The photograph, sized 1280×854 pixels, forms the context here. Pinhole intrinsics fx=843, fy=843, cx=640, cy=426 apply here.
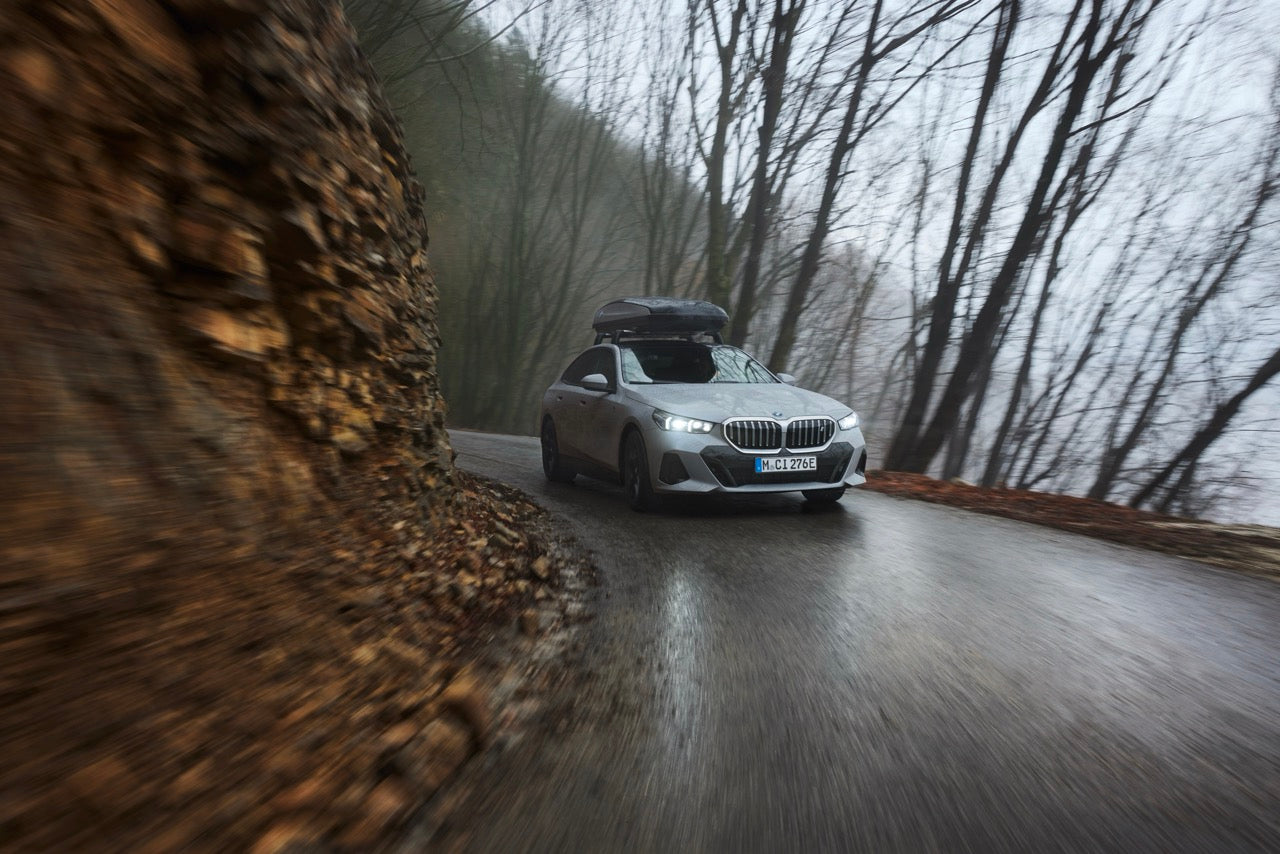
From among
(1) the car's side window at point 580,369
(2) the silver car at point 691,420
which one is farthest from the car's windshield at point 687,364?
(1) the car's side window at point 580,369

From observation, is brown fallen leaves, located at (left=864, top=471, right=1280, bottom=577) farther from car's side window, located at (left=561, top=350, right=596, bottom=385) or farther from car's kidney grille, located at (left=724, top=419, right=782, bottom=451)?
car's side window, located at (left=561, top=350, right=596, bottom=385)

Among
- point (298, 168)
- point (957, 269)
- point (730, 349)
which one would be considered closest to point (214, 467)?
point (298, 168)

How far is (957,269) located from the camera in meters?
14.9

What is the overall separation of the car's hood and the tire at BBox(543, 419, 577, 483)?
6.76 feet

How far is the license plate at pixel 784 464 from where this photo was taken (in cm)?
723

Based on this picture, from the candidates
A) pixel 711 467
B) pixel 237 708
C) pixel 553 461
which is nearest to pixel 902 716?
pixel 237 708

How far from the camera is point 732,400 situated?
7668 millimetres

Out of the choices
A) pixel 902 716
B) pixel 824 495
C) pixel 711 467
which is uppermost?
pixel 711 467

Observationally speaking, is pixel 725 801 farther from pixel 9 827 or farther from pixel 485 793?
pixel 9 827

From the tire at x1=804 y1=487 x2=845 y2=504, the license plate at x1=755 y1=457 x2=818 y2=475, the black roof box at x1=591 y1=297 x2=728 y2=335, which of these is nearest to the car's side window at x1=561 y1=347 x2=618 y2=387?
the black roof box at x1=591 y1=297 x2=728 y2=335

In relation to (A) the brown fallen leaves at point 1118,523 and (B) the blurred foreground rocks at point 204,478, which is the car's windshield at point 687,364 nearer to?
(A) the brown fallen leaves at point 1118,523

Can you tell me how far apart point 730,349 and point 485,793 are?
7388 millimetres

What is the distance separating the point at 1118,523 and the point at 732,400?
13.2ft

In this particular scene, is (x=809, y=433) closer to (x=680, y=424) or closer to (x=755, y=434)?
(x=755, y=434)
